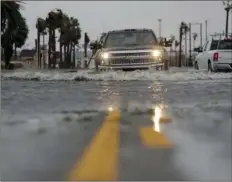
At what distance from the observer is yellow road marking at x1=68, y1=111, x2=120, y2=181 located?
311 cm

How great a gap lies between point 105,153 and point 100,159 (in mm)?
183

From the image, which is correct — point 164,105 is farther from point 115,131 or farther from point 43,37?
point 43,37

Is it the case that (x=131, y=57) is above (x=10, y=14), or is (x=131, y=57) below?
below

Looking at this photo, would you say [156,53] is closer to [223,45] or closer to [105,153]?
[223,45]

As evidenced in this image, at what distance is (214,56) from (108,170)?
47.3 ft

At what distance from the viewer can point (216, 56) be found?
55.8 ft

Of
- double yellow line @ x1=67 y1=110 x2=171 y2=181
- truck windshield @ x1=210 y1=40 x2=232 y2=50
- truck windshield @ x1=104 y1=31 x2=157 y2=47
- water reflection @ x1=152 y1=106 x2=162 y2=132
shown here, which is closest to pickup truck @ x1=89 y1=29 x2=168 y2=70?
truck windshield @ x1=104 y1=31 x2=157 y2=47

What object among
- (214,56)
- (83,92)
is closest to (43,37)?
(214,56)

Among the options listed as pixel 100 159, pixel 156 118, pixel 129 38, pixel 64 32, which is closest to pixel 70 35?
pixel 64 32

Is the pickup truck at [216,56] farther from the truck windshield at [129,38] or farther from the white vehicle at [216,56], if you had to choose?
the truck windshield at [129,38]

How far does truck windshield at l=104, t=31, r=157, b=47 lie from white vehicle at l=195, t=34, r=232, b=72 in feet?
10.7

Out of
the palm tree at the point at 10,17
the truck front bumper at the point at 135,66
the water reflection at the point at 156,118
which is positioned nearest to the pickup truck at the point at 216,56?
the truck front bumper at the point at 135,66

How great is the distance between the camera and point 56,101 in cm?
644

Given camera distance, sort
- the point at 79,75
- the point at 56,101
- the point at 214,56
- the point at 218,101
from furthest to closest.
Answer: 1. the point at 214,56
2. the point at 79,75
3. the point at 56,101
4. the point at 218,101
